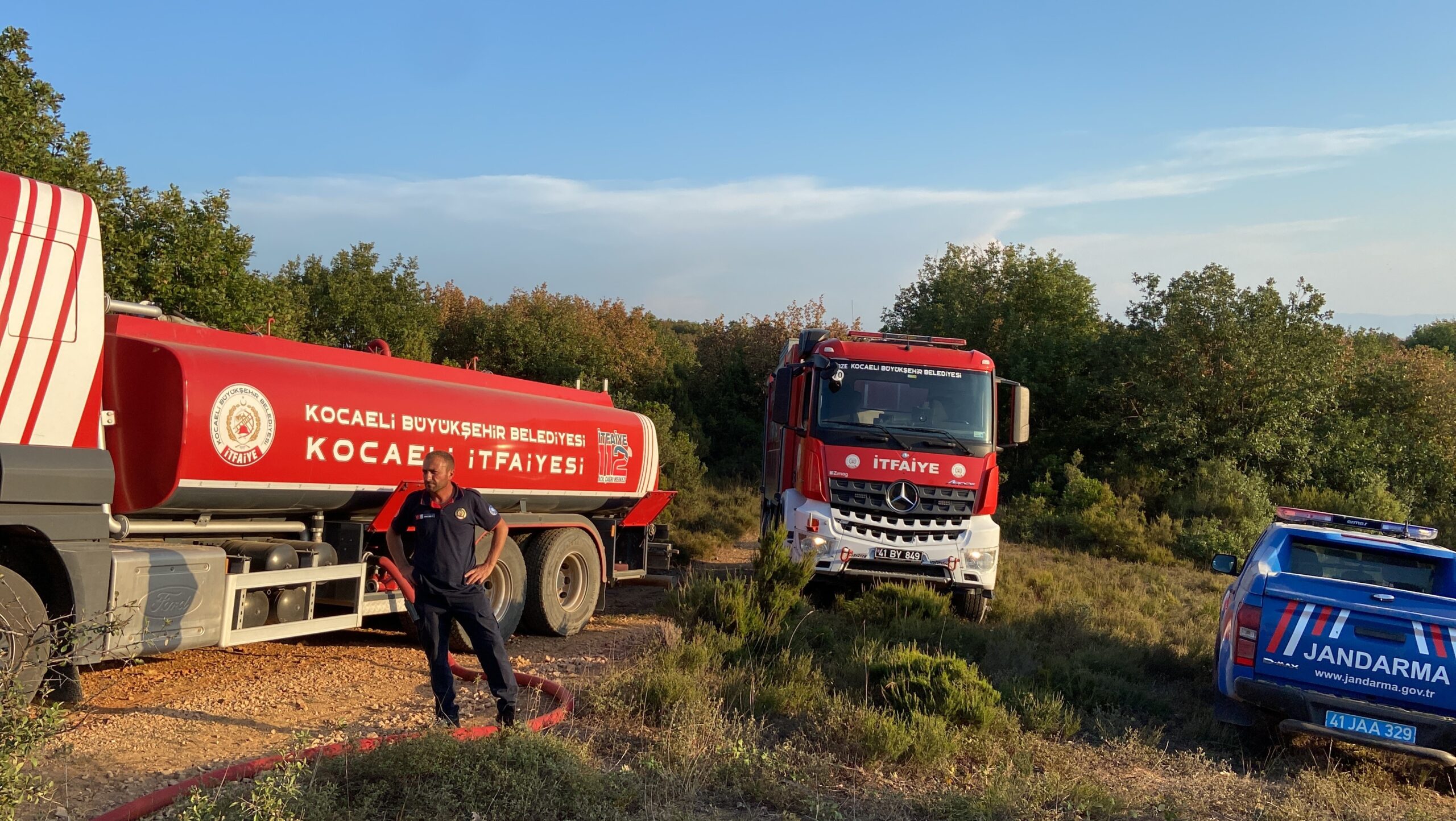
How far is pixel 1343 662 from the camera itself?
23.3 ft

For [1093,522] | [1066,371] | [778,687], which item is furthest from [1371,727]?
[1066,371]

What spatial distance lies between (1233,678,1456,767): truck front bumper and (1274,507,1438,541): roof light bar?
2.11 metres

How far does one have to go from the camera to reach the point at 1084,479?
21.4 meters

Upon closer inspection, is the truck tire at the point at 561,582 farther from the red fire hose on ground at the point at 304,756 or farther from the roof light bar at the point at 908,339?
the roof light bar at the point at 908,339

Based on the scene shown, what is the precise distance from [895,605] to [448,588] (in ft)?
20.0

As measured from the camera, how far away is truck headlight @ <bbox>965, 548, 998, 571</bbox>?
37.9ft

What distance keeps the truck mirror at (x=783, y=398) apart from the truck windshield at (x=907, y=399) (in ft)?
1.32

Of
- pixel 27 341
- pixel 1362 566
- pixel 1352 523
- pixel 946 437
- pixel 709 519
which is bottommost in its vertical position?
pixel 709 519

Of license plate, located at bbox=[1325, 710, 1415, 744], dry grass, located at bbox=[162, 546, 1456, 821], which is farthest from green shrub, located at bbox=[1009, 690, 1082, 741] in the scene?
license plate, located at bbox=[1325, 710, 1415, 744]

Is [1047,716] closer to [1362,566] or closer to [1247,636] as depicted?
[1247,636]

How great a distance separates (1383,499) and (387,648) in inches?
725

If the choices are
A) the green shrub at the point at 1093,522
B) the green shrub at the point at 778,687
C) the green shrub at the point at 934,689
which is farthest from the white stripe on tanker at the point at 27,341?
the green shrub at the point at 1093,522

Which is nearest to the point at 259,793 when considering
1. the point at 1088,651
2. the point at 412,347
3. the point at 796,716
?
the point at 796,716

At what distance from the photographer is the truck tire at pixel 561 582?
10.3 m
